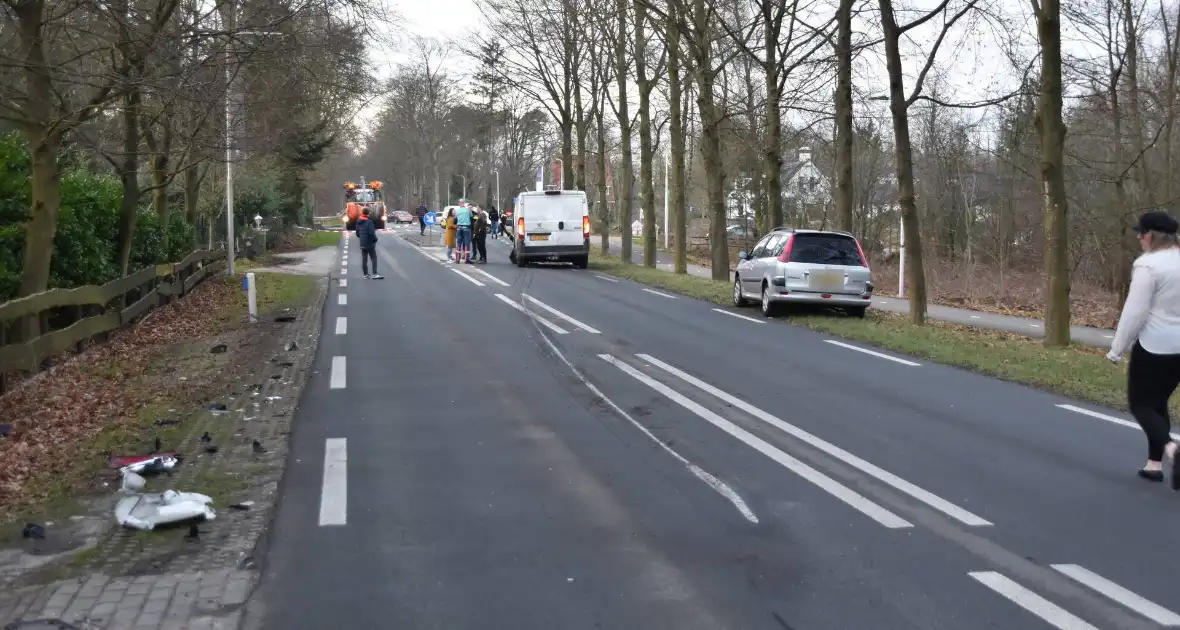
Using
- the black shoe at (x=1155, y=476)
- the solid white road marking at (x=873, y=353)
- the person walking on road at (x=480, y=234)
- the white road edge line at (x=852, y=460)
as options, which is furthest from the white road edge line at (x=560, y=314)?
the person walking on road at (x=480, y=234)

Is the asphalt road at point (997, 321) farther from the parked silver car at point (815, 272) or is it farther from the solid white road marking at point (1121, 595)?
the solid white road marking at point (1121, 595)

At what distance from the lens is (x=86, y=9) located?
37.2 feet

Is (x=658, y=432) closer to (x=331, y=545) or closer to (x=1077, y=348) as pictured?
(x=331, y=545)

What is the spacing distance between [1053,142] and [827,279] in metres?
4.73

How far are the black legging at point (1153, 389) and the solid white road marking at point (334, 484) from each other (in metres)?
5.01

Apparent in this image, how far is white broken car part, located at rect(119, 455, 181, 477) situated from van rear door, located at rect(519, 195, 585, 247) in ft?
83.6

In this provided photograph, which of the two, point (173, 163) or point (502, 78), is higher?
point (502, 78)

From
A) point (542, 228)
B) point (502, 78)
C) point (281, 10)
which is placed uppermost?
point (502, 78)

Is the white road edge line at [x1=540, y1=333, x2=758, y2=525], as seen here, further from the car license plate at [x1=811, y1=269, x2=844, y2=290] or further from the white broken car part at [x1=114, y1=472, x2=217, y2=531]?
the car license plate at [x1=811, y1=269, x2=844, y2=290]

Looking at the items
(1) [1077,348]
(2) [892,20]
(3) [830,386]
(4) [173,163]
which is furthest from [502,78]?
(3) [830,386]

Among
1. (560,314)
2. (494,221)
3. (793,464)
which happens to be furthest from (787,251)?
(494,221)

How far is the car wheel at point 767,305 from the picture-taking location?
19359mm

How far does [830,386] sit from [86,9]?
8.50 m

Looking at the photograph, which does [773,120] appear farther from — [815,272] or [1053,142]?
[1053,142]
